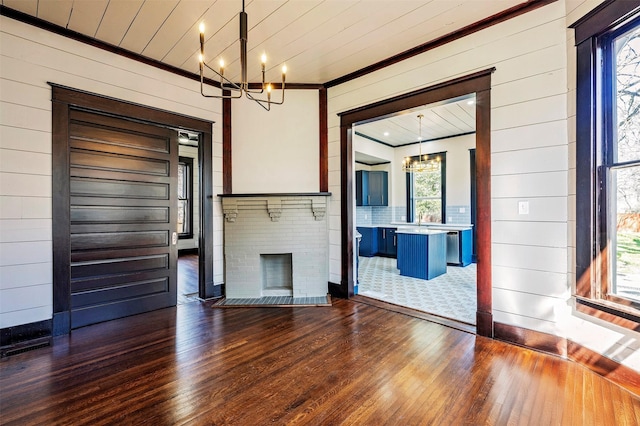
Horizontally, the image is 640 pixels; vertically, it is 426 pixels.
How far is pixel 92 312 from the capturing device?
10.6 ft

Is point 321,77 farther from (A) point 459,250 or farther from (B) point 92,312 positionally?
(A) point 459,250

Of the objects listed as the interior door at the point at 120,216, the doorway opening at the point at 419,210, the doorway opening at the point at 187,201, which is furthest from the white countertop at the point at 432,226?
the interior door at the point at 120,216

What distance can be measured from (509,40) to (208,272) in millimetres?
4224

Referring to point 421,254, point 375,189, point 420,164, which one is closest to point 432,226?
point 420,164

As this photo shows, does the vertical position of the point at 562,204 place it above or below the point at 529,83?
below

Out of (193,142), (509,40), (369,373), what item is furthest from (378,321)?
(193,142)

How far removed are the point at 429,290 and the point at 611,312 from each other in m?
2.48

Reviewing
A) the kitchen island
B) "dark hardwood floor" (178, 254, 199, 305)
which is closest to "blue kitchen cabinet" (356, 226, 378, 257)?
the kitchen island

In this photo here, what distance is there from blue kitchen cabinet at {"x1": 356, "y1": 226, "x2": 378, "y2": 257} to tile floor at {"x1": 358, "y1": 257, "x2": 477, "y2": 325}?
4.81 feet

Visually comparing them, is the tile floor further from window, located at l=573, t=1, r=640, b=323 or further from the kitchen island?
window, located at l=573, t=1, r=640, b=323

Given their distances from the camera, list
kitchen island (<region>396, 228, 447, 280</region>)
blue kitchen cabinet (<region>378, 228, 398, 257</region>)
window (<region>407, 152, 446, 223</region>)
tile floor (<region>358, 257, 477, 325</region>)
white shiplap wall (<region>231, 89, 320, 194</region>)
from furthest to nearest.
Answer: blue kitchen cabinet (<region>378, 228, 398, 257</region>) < window (<region>407, 152, 446, 223</region>) < kitchen island (<region>396, 228, 447, 280</region>) < white shiplap wall (<region>231, 89, 320, 194</region>) < tile floor (<region>358, 257, 477, 325</region>)

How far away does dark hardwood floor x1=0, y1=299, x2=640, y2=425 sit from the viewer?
1.80 meters

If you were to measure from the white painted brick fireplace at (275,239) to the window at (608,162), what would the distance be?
273 centimetres

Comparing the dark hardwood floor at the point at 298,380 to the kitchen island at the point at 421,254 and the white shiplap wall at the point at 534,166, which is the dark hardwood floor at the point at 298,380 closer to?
the white shiplap wall at the point at 534,166
